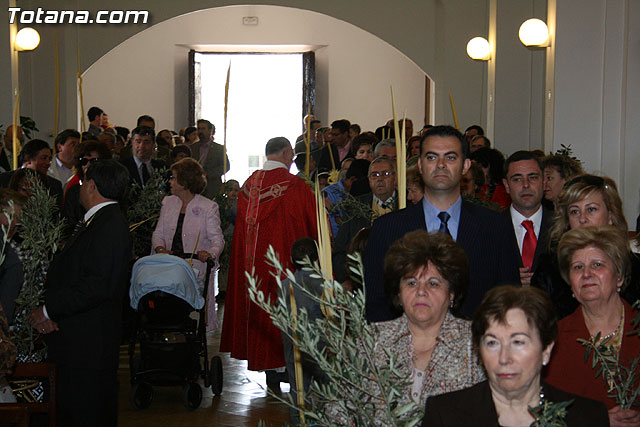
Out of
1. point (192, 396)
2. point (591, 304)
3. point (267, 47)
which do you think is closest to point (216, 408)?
point (192, 396)

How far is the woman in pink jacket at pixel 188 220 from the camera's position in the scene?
6539mm

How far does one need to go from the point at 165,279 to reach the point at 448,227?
2.78 m

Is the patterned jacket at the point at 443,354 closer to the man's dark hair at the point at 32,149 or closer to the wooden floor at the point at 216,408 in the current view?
the wooden floor at the point at 216,408

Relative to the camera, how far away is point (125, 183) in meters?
4.21

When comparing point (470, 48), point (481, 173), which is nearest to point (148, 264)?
point (481, 173)

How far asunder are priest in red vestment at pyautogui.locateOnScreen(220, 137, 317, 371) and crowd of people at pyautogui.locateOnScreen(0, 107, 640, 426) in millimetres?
10

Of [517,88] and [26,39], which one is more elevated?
[26,39]

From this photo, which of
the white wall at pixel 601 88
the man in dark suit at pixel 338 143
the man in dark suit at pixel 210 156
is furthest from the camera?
the man in dark suit at pixel 210 156

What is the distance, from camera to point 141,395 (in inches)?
229

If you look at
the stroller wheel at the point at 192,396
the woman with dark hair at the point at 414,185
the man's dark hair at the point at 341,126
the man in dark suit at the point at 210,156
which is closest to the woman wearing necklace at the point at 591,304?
the woman with dark hair at the point at 414,185

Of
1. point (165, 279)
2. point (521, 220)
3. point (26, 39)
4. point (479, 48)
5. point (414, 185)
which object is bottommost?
point (165, 279)

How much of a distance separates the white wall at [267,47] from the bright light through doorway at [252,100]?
1.42 feet

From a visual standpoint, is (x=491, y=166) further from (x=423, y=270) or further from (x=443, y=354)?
(x=443, y=354)

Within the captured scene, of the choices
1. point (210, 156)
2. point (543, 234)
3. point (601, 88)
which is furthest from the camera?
point (210, 156)
